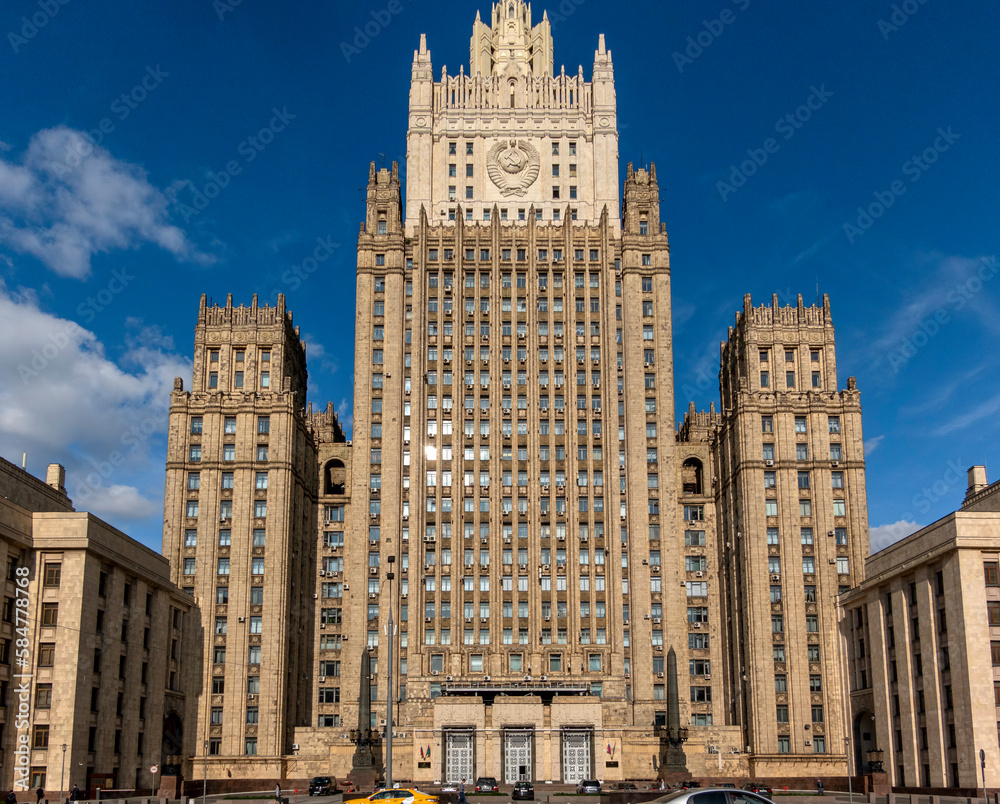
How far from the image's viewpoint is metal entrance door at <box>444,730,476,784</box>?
98.6 meters

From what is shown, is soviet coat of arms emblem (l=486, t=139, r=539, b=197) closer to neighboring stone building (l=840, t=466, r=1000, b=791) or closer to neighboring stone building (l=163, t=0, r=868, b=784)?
neighboring stone building (l=163, t=0, r=868, b=784)

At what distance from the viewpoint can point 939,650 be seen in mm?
78812

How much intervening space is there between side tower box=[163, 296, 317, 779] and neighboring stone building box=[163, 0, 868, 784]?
280 millimetres

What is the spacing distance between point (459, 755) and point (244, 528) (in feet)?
98.6

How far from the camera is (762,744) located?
9944cm

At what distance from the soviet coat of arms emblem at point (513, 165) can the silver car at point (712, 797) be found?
97.0 m

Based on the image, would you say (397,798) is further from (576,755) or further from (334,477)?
(334,477)

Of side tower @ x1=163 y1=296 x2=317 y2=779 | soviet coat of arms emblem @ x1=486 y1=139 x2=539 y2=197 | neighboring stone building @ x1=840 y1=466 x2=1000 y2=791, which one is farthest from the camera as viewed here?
soviet coat of arms emblem @ x1=486 y1=139 x2=539 y2=197

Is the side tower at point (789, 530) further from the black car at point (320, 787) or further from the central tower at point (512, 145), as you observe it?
the black car at point (320, 787)

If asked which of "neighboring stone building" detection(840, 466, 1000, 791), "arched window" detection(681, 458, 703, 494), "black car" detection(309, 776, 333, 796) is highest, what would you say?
"arched window" detection(681, 458, 703, 494)

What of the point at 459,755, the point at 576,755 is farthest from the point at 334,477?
the point at 576,755

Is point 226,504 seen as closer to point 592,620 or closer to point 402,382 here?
point 402,382

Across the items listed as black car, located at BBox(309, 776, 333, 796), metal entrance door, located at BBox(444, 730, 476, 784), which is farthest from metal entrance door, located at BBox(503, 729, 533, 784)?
black car, located at BBox(309, 776, 333, 796)

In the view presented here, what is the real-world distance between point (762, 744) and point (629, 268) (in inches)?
1972
